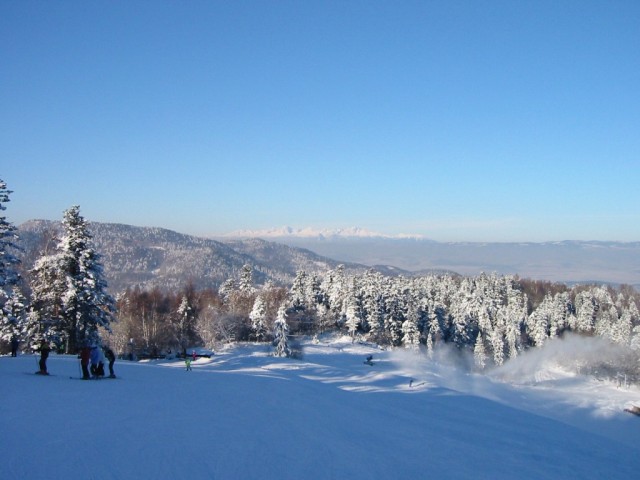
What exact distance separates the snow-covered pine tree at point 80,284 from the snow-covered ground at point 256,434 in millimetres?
9553

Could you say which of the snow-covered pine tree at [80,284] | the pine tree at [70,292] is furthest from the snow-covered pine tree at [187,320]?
the pine tree at [70,292]

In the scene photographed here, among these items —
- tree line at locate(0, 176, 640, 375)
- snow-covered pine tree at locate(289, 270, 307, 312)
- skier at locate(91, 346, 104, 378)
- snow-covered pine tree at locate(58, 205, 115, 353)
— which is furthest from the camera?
snow-covered pine tree at locate(289, 270, 307, 312)

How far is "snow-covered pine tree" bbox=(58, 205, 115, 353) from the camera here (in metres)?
33.0

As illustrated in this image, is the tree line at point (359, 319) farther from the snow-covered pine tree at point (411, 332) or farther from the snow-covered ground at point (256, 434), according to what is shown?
the snow-covered ground at point (256, 434)

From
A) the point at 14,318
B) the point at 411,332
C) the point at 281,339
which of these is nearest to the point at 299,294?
the point at 411,332

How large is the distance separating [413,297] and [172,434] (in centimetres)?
7570

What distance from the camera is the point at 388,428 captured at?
51.2ft

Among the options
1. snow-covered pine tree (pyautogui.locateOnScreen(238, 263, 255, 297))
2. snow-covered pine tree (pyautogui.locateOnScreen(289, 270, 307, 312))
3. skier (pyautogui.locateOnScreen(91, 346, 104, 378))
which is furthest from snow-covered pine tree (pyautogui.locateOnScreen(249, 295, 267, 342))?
skier (pyautogui.locateOnScreen(91, 346, 104, 378))

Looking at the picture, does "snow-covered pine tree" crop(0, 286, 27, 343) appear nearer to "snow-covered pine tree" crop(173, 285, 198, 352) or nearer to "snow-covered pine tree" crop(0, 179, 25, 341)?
"snow-covered pine tree" crop(0, 179, 25, 341)

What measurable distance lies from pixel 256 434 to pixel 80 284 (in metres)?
26.4

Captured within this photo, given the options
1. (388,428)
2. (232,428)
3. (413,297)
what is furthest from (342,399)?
(413,297)

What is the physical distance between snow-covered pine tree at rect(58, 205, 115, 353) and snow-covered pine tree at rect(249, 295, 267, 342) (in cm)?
3819

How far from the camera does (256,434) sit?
12109 millimetres

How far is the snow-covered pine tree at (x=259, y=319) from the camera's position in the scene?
235 ft
